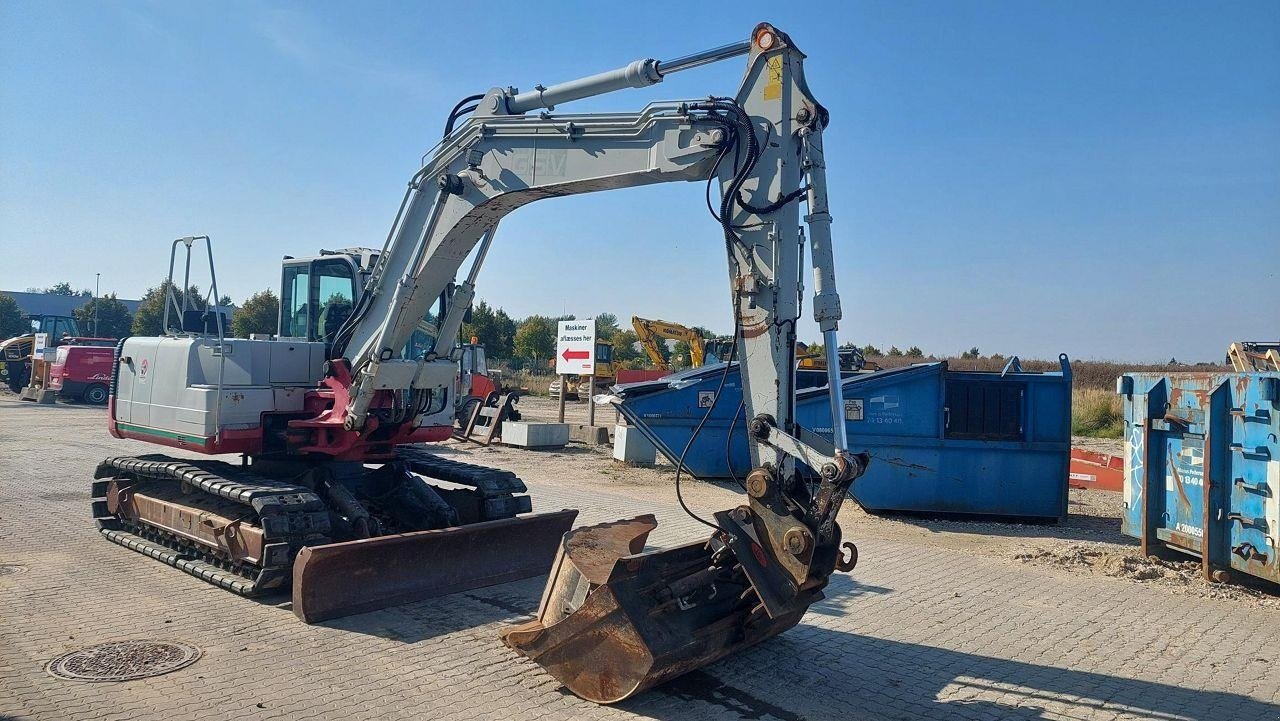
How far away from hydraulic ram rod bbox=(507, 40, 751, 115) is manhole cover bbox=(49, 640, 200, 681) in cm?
482

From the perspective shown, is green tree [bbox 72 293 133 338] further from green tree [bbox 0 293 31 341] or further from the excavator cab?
the excavator cab

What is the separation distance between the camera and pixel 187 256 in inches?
318

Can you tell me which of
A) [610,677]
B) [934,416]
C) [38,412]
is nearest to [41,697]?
[610,677]

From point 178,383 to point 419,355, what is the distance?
87.9 inches

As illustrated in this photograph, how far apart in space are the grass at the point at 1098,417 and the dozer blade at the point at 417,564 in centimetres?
2023

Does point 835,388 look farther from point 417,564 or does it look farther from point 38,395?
point 38,395

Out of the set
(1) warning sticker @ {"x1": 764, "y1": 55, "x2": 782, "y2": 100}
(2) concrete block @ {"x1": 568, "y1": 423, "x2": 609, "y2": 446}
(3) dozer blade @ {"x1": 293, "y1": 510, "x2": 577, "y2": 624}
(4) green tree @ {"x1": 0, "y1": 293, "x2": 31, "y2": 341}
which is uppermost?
(4) green tree @ {"x1": 0, "y1": 293, "x2": 31, "y2": 341}

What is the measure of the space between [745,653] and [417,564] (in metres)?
2.88

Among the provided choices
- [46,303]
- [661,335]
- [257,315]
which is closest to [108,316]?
[257,315]

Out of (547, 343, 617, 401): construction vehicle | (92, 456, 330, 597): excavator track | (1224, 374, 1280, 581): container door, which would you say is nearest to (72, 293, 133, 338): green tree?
(547, 343, 617, 401): construction vehicle

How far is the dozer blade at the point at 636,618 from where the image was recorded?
5117 millimetres

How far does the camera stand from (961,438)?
38.2 feet

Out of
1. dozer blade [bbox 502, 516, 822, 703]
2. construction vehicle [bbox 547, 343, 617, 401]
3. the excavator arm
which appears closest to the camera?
dozer blade [bbox 502, 516, 822, 703]

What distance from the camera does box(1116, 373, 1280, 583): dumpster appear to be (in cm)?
776
